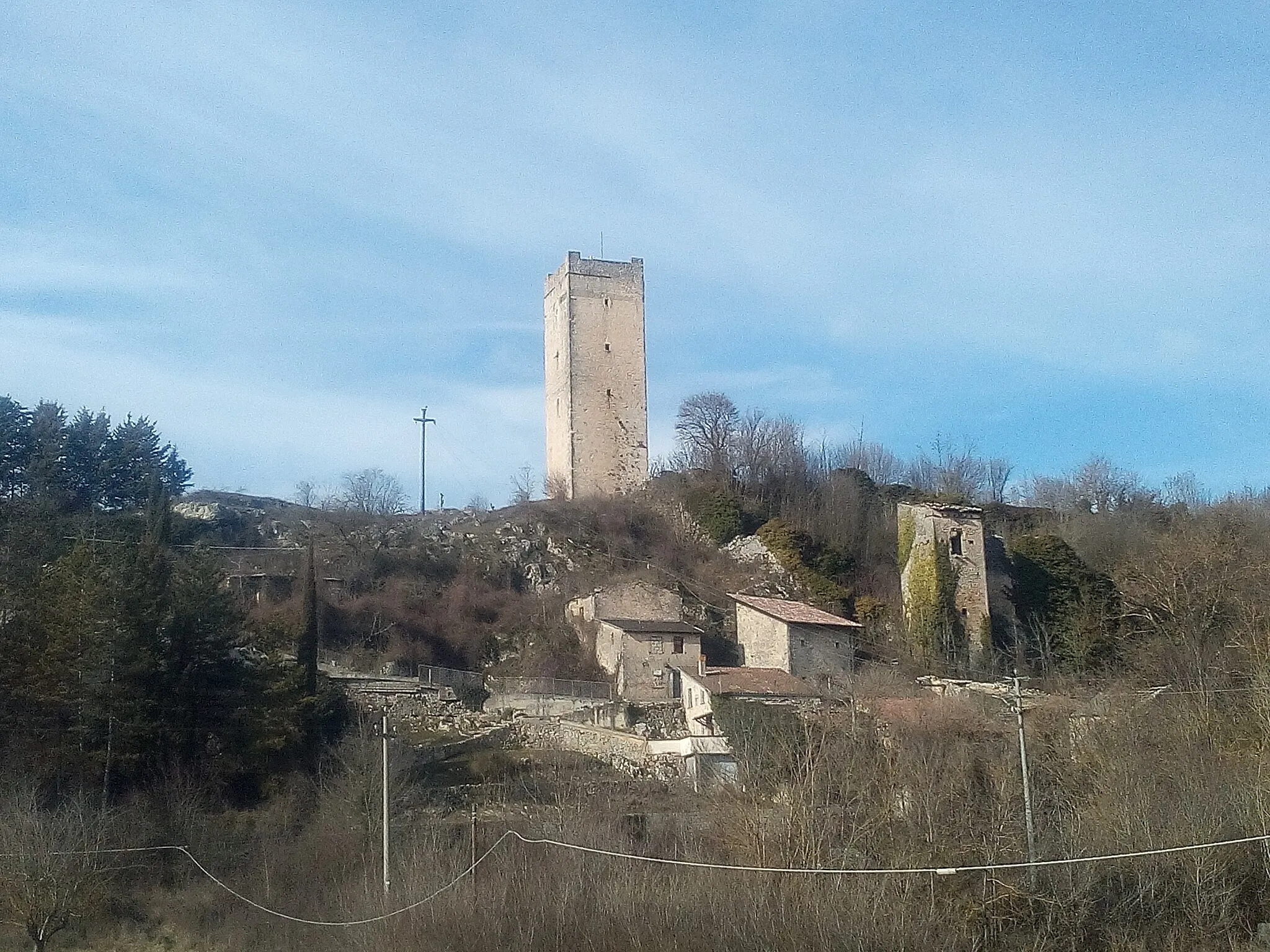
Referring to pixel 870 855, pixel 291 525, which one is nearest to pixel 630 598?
pixel 291 525

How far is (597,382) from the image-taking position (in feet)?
169

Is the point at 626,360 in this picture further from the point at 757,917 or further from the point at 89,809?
the point at 757,917

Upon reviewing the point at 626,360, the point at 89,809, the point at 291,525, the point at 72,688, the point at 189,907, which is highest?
the point at 626,360

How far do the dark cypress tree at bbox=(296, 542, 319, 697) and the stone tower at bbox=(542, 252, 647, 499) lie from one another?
16.9 m

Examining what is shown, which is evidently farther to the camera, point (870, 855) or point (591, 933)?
point (870, 855)

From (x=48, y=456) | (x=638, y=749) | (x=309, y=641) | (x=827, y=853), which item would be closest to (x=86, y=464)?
(x=48, y=456)

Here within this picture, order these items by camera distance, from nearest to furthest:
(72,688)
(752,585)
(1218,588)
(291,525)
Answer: (72,688), (1218,588), (752,585), (291,525)

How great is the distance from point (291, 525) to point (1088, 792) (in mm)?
34519

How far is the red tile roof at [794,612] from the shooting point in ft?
120

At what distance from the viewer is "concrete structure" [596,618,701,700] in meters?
36.4

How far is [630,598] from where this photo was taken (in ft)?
129

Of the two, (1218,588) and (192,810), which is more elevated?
(1218,588)

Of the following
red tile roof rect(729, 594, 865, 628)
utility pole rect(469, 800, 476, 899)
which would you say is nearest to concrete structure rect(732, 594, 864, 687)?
red tile roof rect(729, 594, 865, 628)

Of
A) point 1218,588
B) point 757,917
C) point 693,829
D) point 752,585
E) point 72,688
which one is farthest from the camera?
point 752,585
